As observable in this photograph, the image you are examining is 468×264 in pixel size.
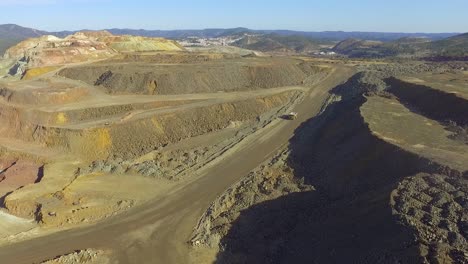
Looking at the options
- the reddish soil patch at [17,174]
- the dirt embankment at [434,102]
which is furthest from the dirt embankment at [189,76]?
the reddish soil patch at [17,174]

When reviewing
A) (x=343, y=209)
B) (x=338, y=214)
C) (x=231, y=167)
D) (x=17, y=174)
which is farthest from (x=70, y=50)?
(x=338, y=214)

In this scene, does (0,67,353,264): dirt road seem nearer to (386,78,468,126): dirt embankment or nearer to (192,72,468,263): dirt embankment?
(192,72,468,263): dirt embankment

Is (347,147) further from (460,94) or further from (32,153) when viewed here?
(32,153)

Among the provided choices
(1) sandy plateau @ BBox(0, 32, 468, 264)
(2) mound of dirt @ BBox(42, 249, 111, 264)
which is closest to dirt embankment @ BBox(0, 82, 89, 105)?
(1) sandy plateau @ BBox(0, 32, 468, 264)

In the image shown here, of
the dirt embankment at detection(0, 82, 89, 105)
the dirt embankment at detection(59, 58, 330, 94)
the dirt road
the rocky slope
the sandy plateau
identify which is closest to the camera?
the sandy plateau

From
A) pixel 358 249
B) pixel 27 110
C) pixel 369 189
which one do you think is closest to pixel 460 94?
pixel 369 189
